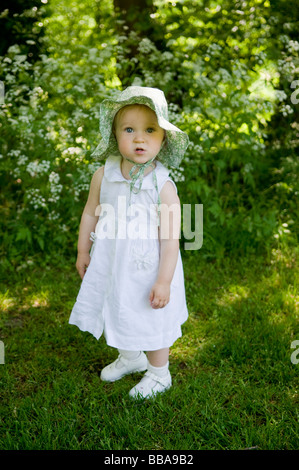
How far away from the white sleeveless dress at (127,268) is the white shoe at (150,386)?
23 centimetres

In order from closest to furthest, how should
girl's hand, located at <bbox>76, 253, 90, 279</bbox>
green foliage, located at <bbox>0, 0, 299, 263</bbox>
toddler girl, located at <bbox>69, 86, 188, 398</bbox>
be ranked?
toddler girl, located at <bbox>69, 86, 188, 398</bbox> → girl's hand, located at <bbox>76, 253, 90, 279</bbox> → green foliage, located at <bbox>0, 0, 299, 263</bbox>

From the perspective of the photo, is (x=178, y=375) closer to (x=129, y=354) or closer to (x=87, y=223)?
(x=129, y=354)

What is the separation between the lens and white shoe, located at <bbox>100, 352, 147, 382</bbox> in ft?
8.07

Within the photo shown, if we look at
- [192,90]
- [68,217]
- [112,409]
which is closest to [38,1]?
[192,90]

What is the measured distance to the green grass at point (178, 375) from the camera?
2045 millimetres

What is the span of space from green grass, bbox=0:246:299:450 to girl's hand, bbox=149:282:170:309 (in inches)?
19.2

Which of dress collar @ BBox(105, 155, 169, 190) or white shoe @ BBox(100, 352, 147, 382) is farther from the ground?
dress collar @ BBox(105, 155, 169, 190)

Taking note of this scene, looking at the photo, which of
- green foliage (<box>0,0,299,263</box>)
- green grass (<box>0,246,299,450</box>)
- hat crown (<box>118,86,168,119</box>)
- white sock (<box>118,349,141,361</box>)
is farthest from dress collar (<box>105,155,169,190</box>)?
green foliage (<box>0,0,299,263</box>)

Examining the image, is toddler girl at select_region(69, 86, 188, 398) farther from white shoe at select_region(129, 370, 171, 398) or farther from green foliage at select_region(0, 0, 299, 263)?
green foliage at select_region(0, 0, 299, 263)

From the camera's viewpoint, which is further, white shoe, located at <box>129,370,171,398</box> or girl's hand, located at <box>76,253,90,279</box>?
girl's hand, located at <box>76,253,90,279</box>

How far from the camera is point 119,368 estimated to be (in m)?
2.47

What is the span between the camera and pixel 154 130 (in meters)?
2.11
